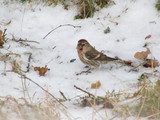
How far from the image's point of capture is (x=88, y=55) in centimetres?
588

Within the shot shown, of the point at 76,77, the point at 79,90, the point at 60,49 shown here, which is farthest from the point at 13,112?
the point at 60,49

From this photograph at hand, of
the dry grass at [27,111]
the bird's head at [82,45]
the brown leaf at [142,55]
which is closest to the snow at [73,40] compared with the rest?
the brown leaf at [142,55]

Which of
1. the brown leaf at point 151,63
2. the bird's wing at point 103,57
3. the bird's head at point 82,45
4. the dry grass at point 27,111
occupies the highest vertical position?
the bird's head at point 82,45

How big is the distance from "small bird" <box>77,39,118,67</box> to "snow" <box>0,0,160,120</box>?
0.39 ft

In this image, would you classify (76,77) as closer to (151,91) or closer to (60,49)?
(60,49)

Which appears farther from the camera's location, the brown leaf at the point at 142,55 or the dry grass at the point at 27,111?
the brown leaf at the point at 142,55

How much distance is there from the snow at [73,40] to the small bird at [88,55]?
0.39 ft

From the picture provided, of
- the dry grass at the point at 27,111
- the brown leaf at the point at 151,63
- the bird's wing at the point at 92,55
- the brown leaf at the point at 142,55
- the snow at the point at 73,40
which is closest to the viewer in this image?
the dry grass at the point at 27,111

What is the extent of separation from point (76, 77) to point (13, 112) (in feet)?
5.23

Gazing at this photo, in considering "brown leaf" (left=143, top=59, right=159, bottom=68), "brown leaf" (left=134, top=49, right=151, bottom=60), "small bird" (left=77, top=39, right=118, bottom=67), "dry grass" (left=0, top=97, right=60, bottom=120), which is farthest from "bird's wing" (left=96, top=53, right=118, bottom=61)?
"dry grass" (left=0, top=97, right=60, bottom=120)

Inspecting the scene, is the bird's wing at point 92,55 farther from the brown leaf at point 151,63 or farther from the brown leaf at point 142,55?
the brown leaf at point 151,63

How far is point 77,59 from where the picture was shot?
6.15m

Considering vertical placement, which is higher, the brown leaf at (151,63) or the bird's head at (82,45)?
the bird's head at (82,45)

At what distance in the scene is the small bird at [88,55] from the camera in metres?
5.83
